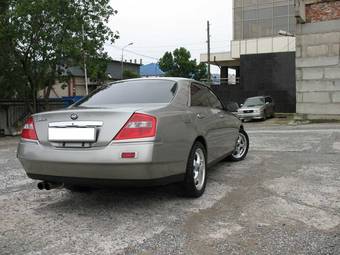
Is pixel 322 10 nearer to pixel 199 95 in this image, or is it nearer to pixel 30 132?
pixel 199 95

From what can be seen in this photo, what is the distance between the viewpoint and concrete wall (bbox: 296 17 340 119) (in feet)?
60.3

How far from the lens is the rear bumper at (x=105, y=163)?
4.38m

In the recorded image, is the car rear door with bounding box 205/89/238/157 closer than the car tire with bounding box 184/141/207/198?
No

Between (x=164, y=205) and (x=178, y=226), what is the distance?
2.42 feet

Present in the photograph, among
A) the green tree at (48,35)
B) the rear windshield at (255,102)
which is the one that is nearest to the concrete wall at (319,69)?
the rear windshield at (255,102)

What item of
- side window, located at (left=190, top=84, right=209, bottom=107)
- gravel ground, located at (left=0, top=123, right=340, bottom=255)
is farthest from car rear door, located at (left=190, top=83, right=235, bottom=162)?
gravel ground, located at (left=0, top=123, right=340, bottom=255)

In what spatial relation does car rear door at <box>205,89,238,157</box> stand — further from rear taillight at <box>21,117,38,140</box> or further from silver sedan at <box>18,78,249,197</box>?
rear taillight at <box>21,117,38,140</box>

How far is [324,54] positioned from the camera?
1856 cm

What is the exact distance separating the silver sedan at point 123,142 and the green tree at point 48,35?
13.8 metres

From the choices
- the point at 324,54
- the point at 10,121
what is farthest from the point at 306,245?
the point at 10,121

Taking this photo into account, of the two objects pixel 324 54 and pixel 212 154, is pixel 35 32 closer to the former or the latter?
pixel 324 54

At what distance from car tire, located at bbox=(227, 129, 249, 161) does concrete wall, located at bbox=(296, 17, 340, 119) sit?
11.9 m

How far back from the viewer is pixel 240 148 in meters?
8.11

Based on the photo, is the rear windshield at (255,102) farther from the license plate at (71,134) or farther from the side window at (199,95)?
the license plate at (71,134)
